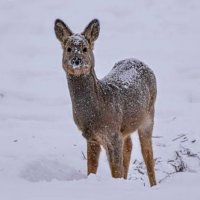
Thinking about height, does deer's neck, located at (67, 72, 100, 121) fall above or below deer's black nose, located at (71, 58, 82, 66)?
below

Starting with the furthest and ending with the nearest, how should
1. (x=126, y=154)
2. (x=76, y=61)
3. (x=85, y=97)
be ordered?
(x=126, y=154) → (x=85, y=97) → (x=76, y=61)

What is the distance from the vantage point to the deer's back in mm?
7723

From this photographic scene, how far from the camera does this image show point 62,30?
7.52 meters

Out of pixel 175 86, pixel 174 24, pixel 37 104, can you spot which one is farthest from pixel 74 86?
pixel 174 24

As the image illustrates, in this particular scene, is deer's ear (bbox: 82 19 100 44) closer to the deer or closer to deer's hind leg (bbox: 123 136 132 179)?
the deer

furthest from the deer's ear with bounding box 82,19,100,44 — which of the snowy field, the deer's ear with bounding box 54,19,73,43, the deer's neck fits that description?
the snowy field

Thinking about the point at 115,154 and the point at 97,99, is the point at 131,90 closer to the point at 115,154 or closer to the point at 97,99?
the point at 97,99

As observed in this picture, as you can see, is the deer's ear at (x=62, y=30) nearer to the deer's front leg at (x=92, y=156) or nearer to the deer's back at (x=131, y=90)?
the deer's back at (x=131, y=90)

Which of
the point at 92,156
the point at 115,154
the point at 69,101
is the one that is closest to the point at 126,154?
the point at 92,156

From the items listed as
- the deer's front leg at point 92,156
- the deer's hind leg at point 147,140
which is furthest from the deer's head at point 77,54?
the deer's hind leg at point 147,140

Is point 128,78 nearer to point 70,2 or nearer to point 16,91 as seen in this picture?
point 16,91

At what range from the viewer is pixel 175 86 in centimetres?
1198

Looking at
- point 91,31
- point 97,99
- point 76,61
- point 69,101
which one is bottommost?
point 69,101

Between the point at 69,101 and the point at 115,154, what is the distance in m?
4.29
